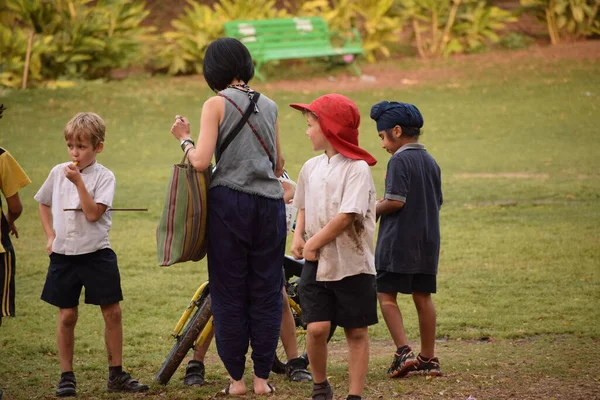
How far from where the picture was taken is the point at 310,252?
4.82 meters

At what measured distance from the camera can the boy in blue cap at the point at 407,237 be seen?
5.61 metres

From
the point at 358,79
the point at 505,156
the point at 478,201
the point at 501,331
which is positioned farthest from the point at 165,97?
the point at 501,331

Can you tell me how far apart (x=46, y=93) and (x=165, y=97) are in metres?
2.35

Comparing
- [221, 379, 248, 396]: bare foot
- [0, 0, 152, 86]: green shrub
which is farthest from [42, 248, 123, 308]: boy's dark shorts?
[0, 0, 152, 86]: green shrub

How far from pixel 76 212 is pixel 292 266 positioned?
1.42m

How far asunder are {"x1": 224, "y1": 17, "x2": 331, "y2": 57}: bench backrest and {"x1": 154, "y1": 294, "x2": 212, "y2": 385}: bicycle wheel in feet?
52.5

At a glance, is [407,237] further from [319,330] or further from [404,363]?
[319,330]

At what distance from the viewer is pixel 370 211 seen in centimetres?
488

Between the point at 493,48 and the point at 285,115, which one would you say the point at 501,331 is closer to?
the point at 285,115

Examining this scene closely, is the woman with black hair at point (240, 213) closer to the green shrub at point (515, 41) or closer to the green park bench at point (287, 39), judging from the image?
the green park bench at point (287, 39)

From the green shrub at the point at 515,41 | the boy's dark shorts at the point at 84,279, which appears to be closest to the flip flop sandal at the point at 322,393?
the boy's dark shorts at the point at 84,279

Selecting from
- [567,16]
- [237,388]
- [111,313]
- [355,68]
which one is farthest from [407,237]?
[567,16]

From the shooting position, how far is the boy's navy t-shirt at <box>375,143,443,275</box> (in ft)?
18.4

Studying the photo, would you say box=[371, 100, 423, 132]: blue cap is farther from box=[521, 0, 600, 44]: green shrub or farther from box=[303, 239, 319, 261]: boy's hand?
box=[521, 0, 600, 44]: green shrub
